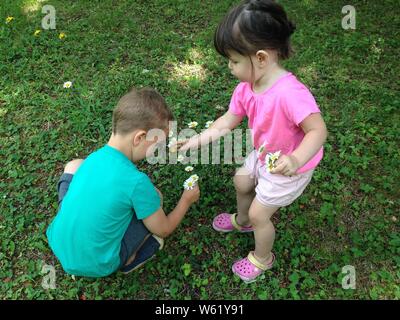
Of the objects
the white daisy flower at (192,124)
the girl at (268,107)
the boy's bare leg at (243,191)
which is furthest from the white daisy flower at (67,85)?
the boy's bare leg at (243,191)

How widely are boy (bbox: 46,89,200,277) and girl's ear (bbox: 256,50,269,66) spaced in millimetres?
559

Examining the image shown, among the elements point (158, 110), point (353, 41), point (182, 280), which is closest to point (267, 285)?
point (182, 280)

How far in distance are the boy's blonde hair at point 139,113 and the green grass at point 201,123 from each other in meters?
0.91

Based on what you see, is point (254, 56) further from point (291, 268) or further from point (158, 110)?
point (291, 268)

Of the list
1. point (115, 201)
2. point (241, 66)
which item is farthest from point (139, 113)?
point (241, 66)

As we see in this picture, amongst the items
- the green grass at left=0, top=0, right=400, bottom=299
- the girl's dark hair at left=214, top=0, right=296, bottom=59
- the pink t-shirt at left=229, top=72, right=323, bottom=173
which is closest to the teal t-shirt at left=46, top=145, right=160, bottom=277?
the green grass at left=0, top=0, right=400, bottom=299

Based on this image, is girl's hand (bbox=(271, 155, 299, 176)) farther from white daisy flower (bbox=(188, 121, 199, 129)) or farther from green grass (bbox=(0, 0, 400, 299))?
white daisy flower (bbox=(188, 121, 199, 129))

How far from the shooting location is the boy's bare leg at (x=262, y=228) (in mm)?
2115

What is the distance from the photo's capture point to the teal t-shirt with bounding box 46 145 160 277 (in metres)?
1.95

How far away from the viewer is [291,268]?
246 centimetres

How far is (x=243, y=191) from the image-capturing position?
2.39 m

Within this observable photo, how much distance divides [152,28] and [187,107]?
1387mm

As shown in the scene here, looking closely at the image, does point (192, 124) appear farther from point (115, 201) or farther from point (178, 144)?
point (115, 201)
